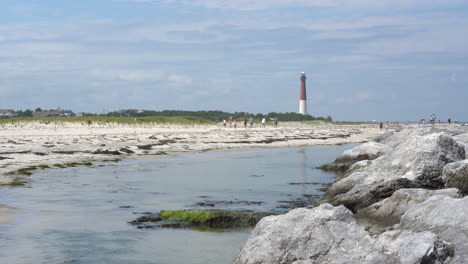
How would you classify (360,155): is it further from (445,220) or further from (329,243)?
(329,243)

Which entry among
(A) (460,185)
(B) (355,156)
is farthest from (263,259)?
(B) (355,156)

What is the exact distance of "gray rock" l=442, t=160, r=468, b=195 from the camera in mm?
11694

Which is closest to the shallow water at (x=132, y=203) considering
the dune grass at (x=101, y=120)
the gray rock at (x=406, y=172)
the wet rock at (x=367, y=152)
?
the wet rock at (x=367, y=152)

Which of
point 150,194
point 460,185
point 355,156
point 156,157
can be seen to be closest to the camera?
point 460,185

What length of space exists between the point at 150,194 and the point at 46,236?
6810mm

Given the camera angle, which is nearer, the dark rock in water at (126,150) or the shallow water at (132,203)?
the shallow water at (132,203)

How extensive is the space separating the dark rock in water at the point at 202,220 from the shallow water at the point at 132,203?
473 mm

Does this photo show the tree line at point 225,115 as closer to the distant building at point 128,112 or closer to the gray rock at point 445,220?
the distant building at point 128,112

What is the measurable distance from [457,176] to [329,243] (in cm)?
475

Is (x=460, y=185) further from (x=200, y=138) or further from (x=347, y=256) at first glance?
(x=200, y=138)

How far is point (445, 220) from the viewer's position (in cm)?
873

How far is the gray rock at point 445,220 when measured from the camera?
26.8 ft

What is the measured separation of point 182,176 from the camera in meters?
24.0

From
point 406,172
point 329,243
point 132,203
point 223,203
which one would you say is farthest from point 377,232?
point 132,203
